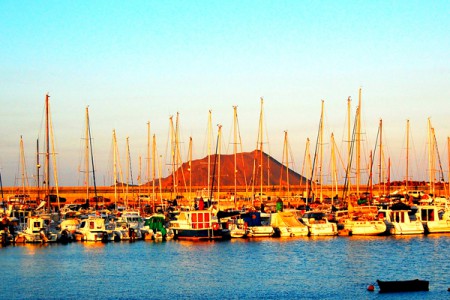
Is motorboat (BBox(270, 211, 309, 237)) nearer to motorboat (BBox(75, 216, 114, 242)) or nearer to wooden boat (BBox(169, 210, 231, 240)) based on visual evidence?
wooden boat (BBox(169, 210, 231, 240))

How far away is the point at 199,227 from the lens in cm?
6362

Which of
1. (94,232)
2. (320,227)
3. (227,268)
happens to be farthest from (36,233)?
(320,227)

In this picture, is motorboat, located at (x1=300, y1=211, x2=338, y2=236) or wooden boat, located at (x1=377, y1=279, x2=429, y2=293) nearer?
wooden boat, located at (x1=377, y1=279, x2=429, y2=293)

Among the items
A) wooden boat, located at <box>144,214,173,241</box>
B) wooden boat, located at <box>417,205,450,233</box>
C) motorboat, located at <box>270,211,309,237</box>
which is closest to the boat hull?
wooden boat, located at <box>144,214,173,241</box>

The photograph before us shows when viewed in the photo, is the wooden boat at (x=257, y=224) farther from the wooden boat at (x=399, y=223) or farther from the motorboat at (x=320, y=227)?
the wooden boat at (x=399, y=223)

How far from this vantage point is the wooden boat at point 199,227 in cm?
6353

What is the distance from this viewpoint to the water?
1620 inches

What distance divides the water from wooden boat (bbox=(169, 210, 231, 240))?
120 centimetres

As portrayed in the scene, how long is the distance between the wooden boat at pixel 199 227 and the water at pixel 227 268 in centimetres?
120

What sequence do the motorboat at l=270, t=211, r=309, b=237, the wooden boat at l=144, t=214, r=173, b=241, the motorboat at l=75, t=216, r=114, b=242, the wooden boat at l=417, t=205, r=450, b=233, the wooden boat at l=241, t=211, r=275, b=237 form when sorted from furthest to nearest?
the wooden boat at l=417, t=205, r=450, b=233 → the motorboat at l=270, t=211, r=309, b=237 → the wooden boat at l=241, t=211, r=275, b=237 → the wooden boat at l=144, t=214, r=173, b=241 → the motorboat at l=75, t=216, r=114, b=242

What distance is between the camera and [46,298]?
A: 39688mm

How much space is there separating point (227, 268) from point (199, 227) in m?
14.2

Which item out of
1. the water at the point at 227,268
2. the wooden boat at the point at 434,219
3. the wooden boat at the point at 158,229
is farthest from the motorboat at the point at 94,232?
the wooden boat at the point at 434,219

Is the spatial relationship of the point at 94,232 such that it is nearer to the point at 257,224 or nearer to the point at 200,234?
the point at 200,234
